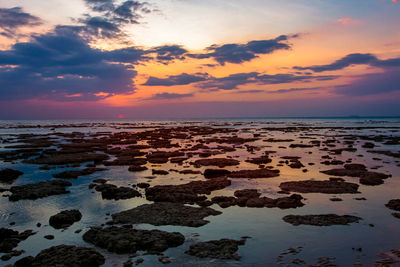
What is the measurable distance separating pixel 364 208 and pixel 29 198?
28.2 metres

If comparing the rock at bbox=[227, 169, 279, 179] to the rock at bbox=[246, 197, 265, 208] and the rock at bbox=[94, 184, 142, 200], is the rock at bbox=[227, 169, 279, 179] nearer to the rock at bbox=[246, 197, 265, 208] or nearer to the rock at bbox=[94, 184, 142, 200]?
the rock at bbox=[246, 197, 265, 208]

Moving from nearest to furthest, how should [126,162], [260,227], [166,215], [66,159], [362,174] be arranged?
[260,227], [166,215], [362,174], [126,162], [66,159]

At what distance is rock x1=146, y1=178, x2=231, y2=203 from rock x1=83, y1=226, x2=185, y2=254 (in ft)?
22.8

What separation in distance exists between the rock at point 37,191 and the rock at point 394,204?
1115 inches

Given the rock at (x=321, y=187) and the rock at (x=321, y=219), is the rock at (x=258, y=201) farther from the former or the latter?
the rock at (x=321, y=187)

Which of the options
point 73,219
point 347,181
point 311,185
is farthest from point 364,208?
point 73,219

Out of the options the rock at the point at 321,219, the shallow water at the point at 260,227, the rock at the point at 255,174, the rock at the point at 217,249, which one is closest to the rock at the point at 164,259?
the shallow water at the point at 260,227

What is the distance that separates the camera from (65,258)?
13031mm

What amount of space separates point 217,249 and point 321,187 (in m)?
16.1

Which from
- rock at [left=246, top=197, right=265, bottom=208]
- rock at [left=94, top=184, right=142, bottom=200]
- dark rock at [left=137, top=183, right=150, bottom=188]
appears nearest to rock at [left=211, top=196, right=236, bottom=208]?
rock at [left=246, top=197, right=265, bottom=208]

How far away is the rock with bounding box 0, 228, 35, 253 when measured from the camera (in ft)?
47.4

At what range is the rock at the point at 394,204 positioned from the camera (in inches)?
790

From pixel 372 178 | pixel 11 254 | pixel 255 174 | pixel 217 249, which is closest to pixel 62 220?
pixel 11 254

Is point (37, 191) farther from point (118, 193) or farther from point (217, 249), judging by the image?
point (217, 249)
